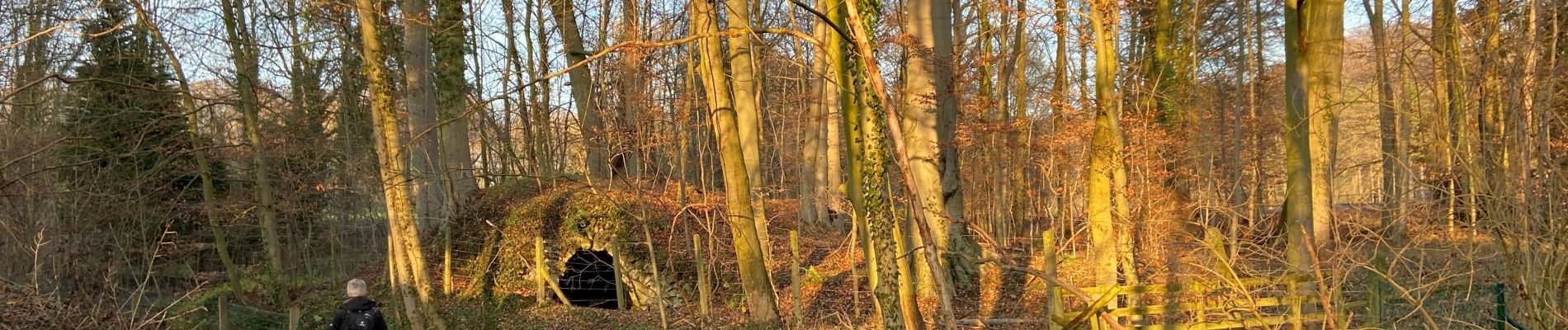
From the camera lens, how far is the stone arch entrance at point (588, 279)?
14.2 metres

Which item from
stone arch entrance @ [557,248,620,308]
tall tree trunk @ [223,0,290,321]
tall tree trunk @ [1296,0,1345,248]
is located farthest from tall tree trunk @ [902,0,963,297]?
tall tree trunk @ [223,0,290,321]

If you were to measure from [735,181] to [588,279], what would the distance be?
5.43 meters

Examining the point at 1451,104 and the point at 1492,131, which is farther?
the point at 1451,104

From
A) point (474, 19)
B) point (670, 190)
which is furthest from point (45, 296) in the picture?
point (474, 19)

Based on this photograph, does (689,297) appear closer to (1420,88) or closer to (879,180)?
(879,180)

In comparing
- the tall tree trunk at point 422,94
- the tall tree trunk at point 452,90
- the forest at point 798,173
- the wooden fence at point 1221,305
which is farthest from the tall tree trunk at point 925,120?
the tall tree trunk at point 452,90

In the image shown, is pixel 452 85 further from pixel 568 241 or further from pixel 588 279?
pixel 588 279

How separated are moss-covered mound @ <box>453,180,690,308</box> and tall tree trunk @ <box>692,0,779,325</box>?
2.01 m

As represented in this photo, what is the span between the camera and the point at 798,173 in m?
22.9

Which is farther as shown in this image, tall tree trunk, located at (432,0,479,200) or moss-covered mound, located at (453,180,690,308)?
tall tree trunk, located at (432,0,479,200)

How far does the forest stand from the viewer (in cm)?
607

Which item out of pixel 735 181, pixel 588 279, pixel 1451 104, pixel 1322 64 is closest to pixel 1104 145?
pixel 1322 64

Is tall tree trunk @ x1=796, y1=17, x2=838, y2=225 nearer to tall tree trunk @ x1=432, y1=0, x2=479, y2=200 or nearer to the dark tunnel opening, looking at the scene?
the dark tunnel opening

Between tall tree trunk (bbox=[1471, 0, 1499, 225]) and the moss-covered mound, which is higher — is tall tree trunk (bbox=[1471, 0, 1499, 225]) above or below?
above
